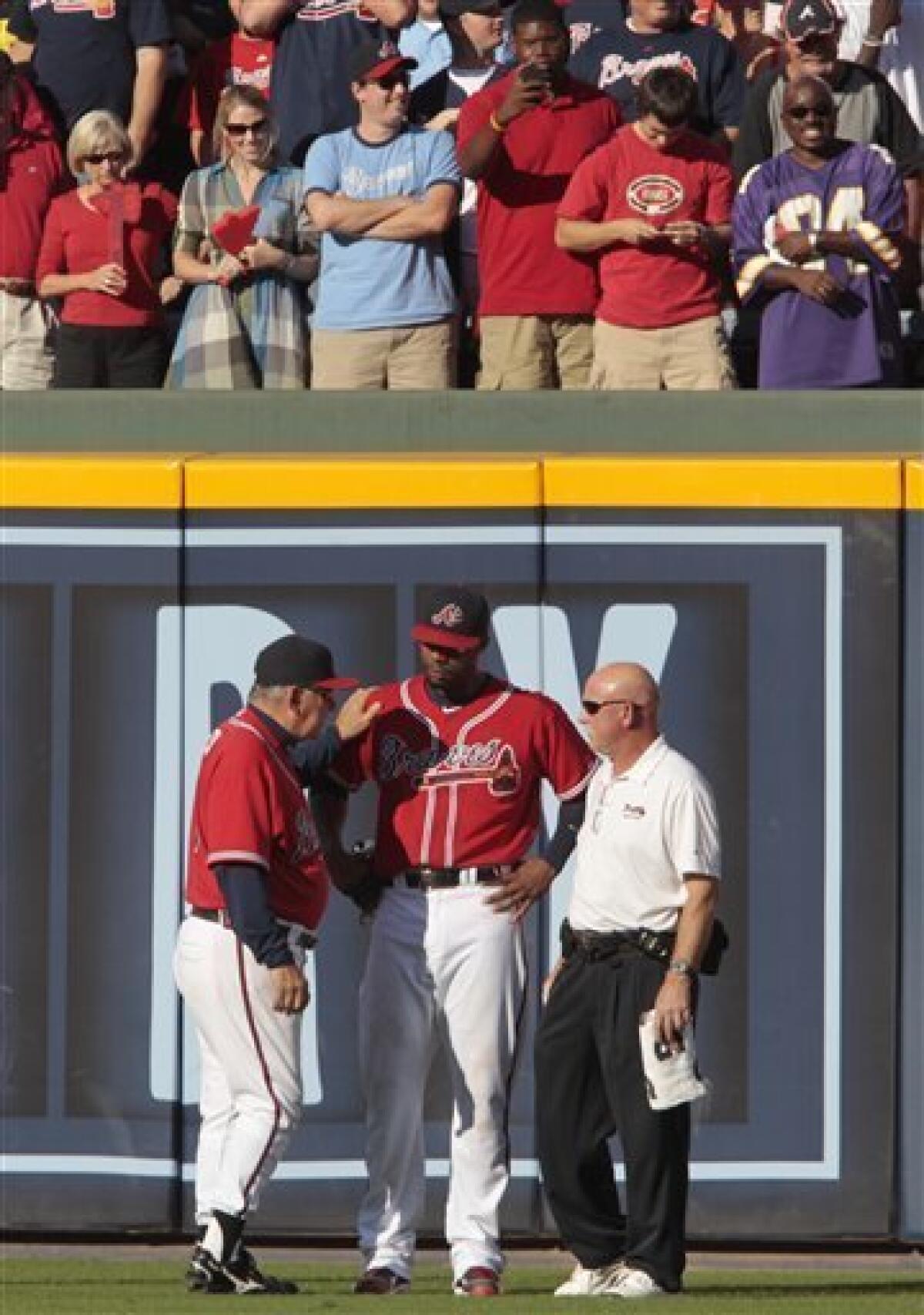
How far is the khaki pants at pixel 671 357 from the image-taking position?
1084 centimetres

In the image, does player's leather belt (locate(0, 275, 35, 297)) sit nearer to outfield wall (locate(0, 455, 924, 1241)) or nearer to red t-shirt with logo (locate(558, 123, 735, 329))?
outfield wall (locate(0, 455, 924, 1241))

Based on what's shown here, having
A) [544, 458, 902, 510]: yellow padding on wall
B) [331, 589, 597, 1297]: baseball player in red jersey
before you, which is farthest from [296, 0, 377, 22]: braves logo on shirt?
[331, 589, 597, 1297]: baseball player in red jersey

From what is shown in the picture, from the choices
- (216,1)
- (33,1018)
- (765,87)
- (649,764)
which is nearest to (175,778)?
(33,1018)

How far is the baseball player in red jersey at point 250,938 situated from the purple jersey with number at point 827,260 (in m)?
2.82

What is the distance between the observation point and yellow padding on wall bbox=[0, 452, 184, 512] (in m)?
10.4

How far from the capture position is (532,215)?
11.1 meters

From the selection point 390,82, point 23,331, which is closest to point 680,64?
point 390,82

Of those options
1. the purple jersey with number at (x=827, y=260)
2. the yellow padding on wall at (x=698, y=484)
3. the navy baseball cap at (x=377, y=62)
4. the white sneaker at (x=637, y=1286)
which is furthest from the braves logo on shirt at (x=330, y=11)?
the white sneaker at (x=637, y=1286)

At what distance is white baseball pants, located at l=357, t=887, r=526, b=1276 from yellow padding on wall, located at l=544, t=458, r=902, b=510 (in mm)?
1931

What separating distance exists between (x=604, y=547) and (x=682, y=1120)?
8.47 ft

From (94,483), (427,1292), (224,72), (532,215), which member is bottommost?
(427,1292)

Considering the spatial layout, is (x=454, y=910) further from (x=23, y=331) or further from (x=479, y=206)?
(x=23, y=331)

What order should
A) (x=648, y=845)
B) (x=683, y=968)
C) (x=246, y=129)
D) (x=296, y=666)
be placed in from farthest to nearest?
(x=246, y=129) → (x=296, y=666) → (x=648, y=845) → (x=683, y=968)

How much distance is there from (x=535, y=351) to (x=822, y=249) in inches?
43.5
